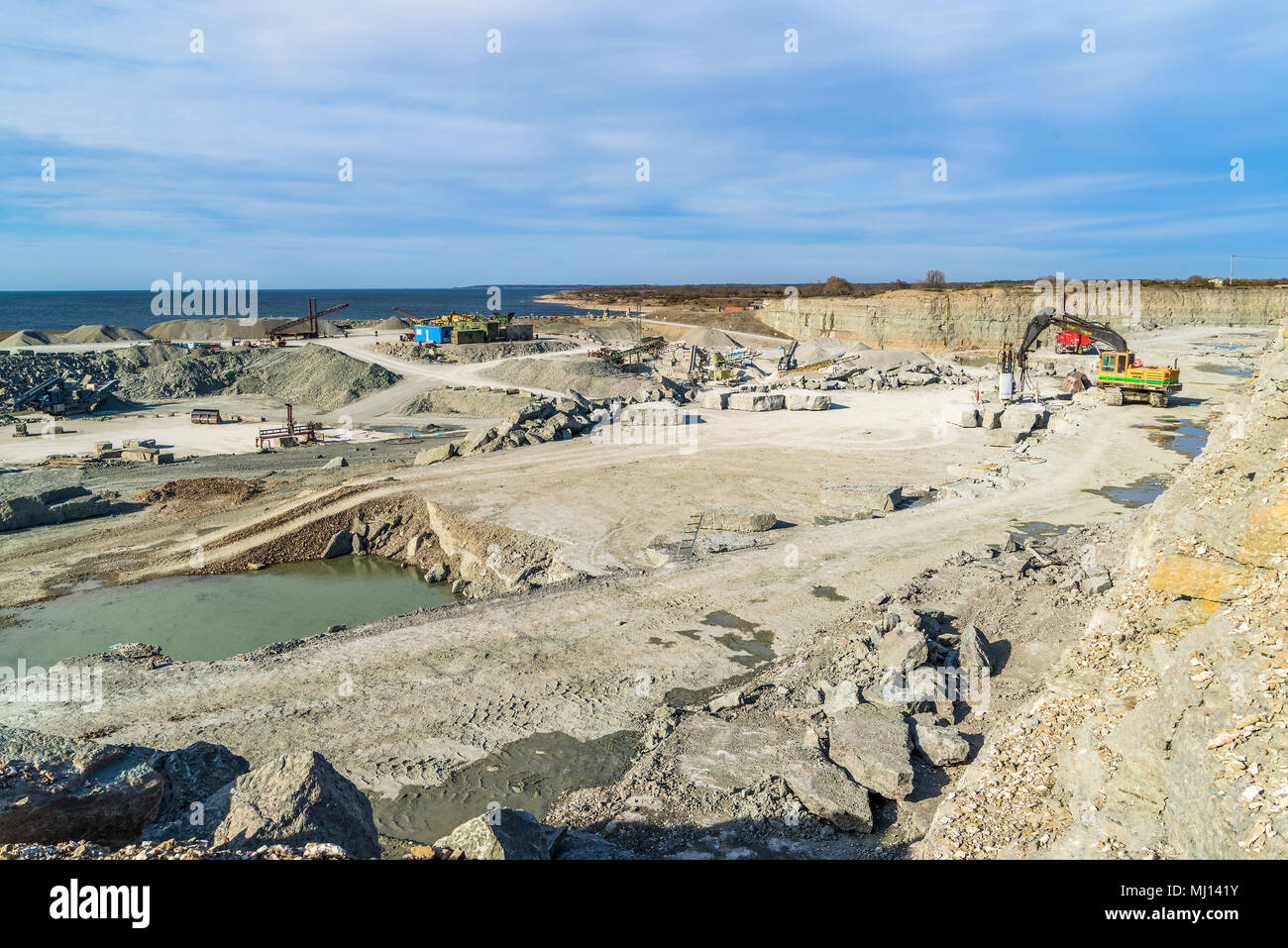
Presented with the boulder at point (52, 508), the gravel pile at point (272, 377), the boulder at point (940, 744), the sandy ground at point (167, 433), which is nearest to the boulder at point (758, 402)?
the sandy ground at point (167, 433)

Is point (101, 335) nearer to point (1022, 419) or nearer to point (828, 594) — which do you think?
point (1022, 419)

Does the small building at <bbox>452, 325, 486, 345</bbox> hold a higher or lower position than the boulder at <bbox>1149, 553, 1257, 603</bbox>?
higher

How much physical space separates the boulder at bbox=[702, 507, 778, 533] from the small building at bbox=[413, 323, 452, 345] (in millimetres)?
39678

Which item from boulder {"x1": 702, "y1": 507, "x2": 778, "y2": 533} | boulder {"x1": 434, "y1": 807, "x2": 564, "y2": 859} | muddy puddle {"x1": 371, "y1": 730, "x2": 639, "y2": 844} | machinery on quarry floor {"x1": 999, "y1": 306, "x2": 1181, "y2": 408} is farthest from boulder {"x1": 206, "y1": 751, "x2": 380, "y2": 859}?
machinery on quarry floor {"x1": 999, "y1": 306, "x2": 1181, "y2": 408}

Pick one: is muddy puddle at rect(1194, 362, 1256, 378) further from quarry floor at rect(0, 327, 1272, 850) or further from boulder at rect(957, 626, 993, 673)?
boulder at rect(957, 626, 993, 673)

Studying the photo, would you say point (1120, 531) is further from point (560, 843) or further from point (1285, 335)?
point (560, 843)

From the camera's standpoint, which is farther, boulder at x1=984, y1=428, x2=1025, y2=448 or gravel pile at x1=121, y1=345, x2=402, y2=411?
gravel pile at x1=121, y1=345, x2=402, y2=411

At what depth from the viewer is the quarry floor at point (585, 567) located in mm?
9797

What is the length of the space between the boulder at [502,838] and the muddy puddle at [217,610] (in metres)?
10.4

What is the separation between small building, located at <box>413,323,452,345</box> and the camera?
176 feet

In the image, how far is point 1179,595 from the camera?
676 cm

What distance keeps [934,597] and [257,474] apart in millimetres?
22366

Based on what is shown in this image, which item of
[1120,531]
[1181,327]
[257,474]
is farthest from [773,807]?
[1181,327]

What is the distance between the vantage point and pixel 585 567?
15.8 metres
